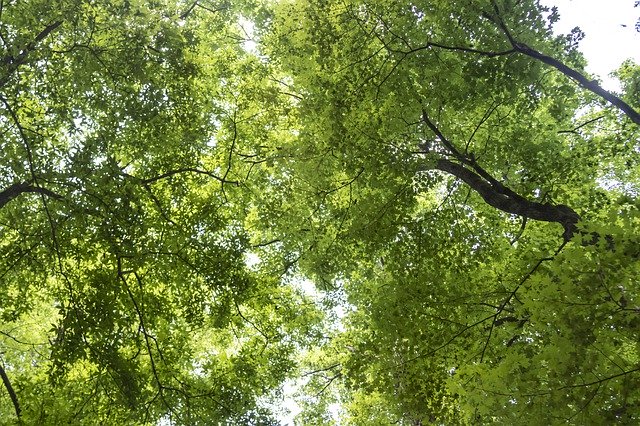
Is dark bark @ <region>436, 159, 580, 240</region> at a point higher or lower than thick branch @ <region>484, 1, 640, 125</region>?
lower

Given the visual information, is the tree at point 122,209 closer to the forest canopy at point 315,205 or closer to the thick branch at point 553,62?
the forest canopy at point 315,205

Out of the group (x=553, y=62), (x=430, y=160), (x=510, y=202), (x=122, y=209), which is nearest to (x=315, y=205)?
(x=430, y=160)

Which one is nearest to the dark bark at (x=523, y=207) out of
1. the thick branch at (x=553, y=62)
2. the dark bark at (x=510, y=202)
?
the dark bark at (x=510, y=202)

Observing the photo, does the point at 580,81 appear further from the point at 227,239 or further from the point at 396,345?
the point at 227,239

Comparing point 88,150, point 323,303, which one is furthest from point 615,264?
point 323,303

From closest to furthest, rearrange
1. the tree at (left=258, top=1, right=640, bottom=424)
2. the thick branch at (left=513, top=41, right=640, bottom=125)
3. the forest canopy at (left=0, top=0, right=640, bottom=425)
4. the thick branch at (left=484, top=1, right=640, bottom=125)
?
the forest canopy at (left=0, top=0, right=640, bottom=425), the thick branch at (left=484, top=1, right=640, bottom=125), the thick branch at (left=513, top=41, right=640, bottom=125), the tree at (left=258, top=1, right=640, bottom=424)

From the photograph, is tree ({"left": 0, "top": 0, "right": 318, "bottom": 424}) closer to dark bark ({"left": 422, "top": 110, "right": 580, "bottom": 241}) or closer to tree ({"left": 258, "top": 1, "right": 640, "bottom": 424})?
tree ({"left": 258, "top": 1, "right": 640, "bottom": 424})

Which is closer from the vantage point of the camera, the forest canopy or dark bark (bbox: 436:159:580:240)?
the forest canopy

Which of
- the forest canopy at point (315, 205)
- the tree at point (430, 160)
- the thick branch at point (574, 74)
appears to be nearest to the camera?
the forest canopy at point (315, 205)

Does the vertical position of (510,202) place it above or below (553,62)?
below

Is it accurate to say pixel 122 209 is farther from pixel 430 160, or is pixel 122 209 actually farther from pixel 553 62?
pixel 553 62

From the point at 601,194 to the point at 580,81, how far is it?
89.2 inches

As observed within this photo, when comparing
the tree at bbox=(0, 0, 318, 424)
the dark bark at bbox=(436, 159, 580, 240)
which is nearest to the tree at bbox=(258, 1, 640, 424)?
the dark bark at bbox=(436, 159, 580, 240)

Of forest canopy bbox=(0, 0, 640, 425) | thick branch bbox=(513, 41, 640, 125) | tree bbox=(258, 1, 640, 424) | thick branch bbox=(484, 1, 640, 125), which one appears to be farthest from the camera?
tree bbox=(258, 1, 640, 424)
